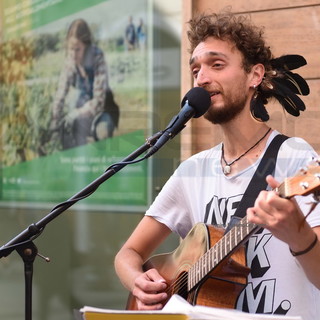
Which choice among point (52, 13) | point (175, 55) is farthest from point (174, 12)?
point (52, 13)

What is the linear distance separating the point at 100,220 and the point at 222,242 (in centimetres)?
175

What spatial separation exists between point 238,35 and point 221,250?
→ 2.50ft

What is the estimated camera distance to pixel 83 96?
3.70 m

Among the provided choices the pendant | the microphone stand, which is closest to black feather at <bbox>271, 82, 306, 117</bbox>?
the pendant

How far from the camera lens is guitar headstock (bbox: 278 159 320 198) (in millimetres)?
1633

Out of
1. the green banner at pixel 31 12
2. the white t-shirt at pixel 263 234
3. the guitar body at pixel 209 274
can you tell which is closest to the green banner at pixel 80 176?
the green banner at pixel 31 12

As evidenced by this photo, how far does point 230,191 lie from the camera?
88.3 inches

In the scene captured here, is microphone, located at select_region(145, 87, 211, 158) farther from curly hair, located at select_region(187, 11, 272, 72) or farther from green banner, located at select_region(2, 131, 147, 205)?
green banner, located at select_region(2, 131, 147, 205)

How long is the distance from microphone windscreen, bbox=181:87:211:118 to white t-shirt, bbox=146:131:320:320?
0.75 feet

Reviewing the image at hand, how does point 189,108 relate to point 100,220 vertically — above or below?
above

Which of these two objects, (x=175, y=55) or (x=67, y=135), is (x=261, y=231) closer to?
(x=175, y=55)

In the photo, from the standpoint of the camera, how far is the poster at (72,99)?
3.60 meters

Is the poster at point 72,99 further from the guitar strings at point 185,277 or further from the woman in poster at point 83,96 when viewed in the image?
the guitar strings at point 185,277

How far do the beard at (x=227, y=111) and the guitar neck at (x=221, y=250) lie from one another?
434mm
